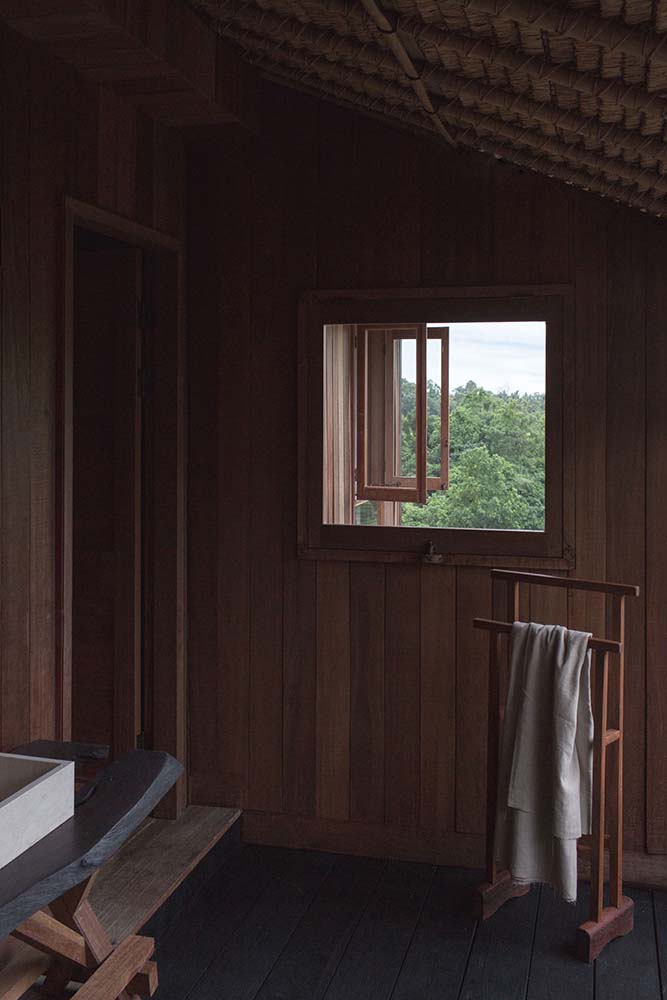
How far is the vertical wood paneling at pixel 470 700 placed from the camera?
3387 mm

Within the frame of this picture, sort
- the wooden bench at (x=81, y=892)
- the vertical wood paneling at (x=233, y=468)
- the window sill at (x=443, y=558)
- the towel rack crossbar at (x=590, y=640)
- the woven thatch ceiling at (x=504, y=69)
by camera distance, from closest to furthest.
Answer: the wooden bench at (x=81, y=892) < the woven thatch ceiling at (x=504, y=69) < the towel rack crossbar at (x=590, y=640) < the window sill at (x=443, y=558) < the vertical wood paneling at (x=233, y=468)

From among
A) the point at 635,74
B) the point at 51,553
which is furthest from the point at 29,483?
the point at 635,74

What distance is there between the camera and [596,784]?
2.88 meters

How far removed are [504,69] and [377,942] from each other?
2.32 m

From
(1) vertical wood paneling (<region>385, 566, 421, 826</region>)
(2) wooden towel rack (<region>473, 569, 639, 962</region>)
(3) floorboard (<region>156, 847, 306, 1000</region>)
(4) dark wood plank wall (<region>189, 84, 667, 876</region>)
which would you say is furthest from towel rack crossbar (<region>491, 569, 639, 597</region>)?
(3) floorboard (<region>156, 847, 306, 1000</region>)

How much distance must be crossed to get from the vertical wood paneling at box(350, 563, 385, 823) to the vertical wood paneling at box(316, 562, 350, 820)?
0.07 feet

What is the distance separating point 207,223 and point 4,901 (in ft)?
8.03

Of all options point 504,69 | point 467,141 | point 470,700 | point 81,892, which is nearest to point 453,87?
point 504,69

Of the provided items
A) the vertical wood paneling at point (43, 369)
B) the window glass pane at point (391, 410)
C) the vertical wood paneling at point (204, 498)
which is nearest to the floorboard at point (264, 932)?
the vertical wood paneling at point (204, 498)

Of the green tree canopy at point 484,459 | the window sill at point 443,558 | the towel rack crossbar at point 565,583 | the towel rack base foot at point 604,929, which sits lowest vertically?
the towel rack base foot at point 604,929

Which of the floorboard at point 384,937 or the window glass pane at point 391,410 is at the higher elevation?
the window glass pane at point 391,410

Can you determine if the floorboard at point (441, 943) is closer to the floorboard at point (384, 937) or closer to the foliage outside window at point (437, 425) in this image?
the floorboard at point (384, 937)

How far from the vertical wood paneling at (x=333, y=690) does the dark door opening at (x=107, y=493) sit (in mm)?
621

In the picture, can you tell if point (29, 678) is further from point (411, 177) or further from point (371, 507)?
point (411, 177)
